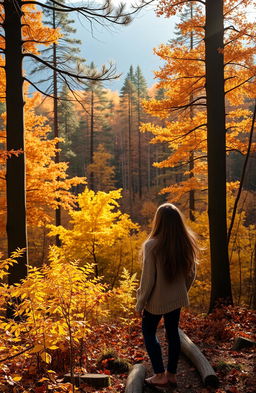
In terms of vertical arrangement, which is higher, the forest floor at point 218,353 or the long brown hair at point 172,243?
the long brown hair at point 172,243

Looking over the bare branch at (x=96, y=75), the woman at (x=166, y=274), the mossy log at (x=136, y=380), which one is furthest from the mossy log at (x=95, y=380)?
the bare branch at (x=96, y=75)

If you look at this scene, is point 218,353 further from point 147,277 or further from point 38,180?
point 38,180

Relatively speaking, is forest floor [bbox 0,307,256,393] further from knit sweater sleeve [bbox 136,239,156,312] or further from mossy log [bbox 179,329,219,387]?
knit sweater sleeve [bbox 136,239,156,312]

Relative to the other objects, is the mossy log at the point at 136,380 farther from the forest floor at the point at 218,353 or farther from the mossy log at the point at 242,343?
the mossy log at the point at 242,343

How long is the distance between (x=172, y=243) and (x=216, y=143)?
401cm

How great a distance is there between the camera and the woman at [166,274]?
3227 millimetres

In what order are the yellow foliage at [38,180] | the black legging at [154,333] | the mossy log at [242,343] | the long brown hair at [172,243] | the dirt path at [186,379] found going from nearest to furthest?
1. the long brown hair at [172,243]
2. the black legging at [154,333]
3. the dirt path at [186,379]
4. the mossy log at [242,343]
5. the yellow foliage at [38,180]

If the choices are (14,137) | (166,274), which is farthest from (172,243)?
(14,137)

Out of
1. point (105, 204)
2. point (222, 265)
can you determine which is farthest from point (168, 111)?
point (222, 265)

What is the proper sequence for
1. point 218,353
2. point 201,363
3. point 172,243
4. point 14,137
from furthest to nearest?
point 14,137 → point 218,353 → point 201,363 → point 172,243

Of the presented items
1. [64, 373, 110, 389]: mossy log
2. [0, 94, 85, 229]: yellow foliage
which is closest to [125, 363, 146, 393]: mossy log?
[64, 373, 110, 389]: mossy log

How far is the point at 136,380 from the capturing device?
3.37 metres

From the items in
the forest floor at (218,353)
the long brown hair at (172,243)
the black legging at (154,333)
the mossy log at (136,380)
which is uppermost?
the long brown hair at (172,243)

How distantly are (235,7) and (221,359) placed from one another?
6846 millimetres
